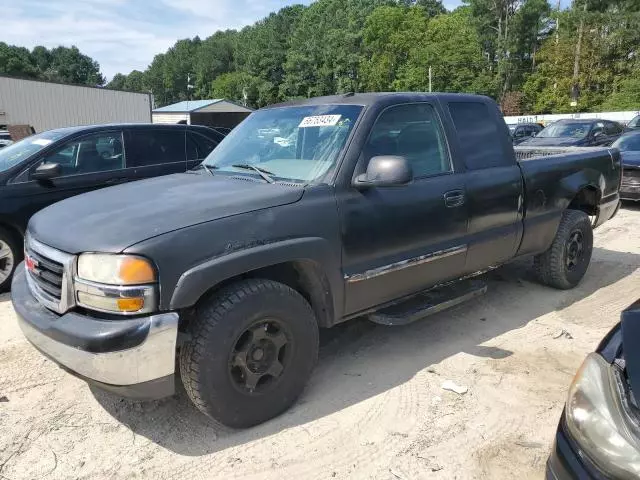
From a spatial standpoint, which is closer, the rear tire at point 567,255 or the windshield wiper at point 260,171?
the windshield wiper at point 260,171

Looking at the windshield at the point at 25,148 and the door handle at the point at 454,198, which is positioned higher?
the windshield at the point at 25,148

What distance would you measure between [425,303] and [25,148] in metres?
4.79

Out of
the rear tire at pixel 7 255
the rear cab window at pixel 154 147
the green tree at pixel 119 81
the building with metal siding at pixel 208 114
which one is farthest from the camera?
the green tree at pixel 119 81

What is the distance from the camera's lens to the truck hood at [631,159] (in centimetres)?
1046

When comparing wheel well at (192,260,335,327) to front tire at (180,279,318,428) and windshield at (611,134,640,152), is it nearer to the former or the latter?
front tire at (180,279,318,428)

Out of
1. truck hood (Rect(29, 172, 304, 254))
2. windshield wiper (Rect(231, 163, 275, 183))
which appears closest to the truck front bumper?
truck hood (Rect(29, 172, 304, 254))

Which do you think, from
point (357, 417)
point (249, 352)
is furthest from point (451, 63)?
point (249, 352)

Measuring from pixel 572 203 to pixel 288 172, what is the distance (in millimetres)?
3494

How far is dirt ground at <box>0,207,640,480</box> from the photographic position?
2779 mm

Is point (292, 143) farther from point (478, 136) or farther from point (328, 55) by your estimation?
point (328, 55)

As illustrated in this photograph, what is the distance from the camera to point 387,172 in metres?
3.20

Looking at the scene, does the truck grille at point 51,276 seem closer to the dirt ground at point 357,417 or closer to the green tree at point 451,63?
the dirt ground at point 357,417

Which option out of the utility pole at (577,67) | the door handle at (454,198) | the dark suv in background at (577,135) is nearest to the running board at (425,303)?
the door handle at (454,198)

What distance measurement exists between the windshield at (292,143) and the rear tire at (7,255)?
2.66 metres
